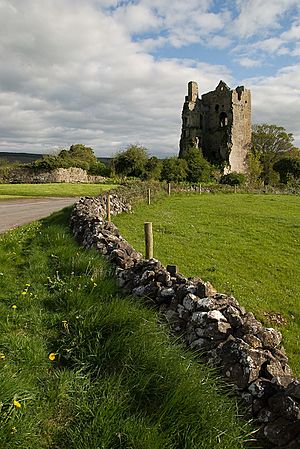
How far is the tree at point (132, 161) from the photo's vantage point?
65.3 m

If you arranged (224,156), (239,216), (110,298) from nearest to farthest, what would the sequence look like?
(110,298) → (239,216) → (224,156)

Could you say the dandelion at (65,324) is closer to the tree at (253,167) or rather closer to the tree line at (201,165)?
the tree line at (201,165)

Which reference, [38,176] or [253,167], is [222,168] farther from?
[38,176]

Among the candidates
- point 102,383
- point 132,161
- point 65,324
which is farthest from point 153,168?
point 102,383

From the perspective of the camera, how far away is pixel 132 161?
66125 millimetres

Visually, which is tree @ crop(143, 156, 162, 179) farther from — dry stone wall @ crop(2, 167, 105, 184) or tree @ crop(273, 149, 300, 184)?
tree @ crop(273, 149, 300, 184)

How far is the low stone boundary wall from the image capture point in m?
3.38

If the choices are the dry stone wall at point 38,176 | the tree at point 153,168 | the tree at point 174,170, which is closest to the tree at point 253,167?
the tree at point 174,170

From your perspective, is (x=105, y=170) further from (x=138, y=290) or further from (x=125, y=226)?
(x=138, y=290)

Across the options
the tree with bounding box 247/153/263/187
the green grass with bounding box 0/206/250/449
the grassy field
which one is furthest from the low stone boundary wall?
the tree with bounding box 247/153/263/187

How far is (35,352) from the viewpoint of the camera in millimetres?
4402

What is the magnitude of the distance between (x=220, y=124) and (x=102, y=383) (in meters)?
79.2

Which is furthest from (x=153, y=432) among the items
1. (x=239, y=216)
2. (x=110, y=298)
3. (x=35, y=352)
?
(x=239, y=216)

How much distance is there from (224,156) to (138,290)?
71.0 metres
